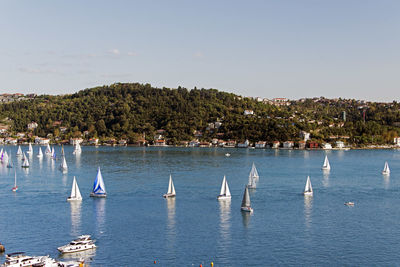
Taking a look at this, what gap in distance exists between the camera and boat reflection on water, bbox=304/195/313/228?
121 ft

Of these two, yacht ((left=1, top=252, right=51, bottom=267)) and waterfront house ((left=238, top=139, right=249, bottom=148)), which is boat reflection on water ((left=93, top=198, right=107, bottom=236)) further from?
waterfront house ((left=238, top=139, right=249, bottom=148))

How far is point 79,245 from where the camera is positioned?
2862 centimetres

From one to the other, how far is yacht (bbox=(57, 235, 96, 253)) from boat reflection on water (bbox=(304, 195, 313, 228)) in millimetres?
16364

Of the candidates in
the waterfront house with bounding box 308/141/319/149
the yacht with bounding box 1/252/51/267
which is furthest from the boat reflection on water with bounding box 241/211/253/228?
the waterfront house with bounding box 308/141/319/149

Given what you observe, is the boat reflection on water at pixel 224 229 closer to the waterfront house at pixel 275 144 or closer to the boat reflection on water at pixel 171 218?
the boat reflection on water at pixel 171 218

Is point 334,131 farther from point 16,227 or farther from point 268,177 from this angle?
point 16,227

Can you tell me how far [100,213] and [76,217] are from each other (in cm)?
232

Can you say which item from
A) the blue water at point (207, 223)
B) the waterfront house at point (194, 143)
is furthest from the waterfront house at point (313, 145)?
the blue water at point (207, 223)

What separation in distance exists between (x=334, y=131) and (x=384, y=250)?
146236 millimetres

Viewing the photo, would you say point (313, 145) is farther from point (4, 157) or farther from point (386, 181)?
point (4, 157)

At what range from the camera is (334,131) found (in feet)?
561

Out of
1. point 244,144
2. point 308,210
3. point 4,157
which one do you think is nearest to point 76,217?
point 308,210

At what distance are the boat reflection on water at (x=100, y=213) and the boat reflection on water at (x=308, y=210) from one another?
15.6 m

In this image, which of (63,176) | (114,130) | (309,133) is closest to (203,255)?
(63,176)
